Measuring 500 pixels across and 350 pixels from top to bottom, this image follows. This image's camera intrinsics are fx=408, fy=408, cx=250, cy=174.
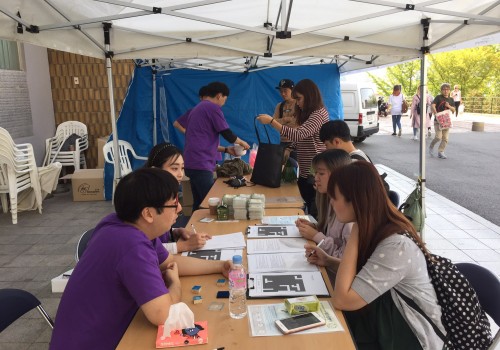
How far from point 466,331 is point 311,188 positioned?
2.14 metres

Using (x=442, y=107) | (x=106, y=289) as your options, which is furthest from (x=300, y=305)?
(x=442, y=107)

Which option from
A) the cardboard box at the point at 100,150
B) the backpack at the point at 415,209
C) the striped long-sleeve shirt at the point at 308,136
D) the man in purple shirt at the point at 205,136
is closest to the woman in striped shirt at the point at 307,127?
the striped long-sleeve shirt at the point at 308,136

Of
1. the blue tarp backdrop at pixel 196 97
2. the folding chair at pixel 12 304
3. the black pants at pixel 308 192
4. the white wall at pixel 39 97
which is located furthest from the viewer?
the white wall at pixel 39 97

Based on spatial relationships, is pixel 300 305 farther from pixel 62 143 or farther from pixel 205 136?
pixel 62 143

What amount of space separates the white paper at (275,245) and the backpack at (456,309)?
670mm

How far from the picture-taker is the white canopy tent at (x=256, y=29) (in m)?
3.12

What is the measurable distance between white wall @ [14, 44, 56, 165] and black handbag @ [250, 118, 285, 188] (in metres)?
5.01

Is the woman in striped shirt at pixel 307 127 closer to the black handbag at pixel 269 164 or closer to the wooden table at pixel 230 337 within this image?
the black handbag at pixel 269 164

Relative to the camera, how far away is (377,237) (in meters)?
1.45

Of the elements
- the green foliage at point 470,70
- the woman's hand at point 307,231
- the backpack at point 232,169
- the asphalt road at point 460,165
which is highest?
the green foliage at point 470,70

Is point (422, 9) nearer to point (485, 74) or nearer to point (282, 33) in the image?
point (282, 33)

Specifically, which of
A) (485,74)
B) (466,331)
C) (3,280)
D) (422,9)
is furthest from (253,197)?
(485,74)

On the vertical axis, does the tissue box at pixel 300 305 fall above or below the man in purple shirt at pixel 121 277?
below

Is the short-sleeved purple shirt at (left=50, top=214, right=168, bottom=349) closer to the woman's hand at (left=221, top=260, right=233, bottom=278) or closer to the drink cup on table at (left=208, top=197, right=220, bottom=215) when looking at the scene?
the woman's hand at (left=221, top=260, right=233, bottom=278)
